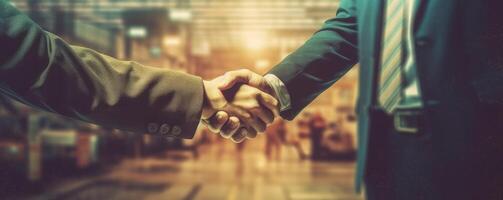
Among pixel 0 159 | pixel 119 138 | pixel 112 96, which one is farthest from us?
pixel 119 138

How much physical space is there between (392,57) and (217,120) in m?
0.78

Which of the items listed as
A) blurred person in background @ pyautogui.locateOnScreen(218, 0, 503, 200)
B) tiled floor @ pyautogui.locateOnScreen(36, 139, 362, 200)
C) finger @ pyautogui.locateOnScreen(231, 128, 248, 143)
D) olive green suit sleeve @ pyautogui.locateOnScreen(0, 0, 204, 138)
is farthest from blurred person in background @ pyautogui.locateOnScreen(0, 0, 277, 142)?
tiled floor @ pyautogui.locateOnScreen(36, 139, 362, 200)

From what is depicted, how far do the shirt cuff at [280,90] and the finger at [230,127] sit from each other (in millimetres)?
210

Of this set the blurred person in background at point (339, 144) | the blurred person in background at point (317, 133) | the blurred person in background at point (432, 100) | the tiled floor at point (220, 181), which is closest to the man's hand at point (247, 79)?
the blurred person in background at point (432, 100)

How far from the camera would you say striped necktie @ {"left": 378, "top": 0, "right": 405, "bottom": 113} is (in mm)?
1339

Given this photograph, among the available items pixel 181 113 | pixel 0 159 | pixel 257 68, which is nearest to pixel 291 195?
pixel 0 159

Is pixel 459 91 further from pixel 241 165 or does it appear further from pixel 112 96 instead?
pixel 241 165

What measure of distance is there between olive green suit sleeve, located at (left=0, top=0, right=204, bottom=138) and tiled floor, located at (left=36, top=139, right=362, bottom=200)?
5016mm

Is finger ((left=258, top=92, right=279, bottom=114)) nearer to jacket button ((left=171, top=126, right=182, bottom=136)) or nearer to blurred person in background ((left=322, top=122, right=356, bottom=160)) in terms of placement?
jacket button ((left=171, top=126, right=182, bottom=136))

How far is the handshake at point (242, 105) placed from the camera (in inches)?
72.4

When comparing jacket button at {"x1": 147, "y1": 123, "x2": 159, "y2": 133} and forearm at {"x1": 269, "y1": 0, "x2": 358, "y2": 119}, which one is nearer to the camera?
jacket button at {"x1": 147, "y1": 123, "x2": 159, "y2": 133}

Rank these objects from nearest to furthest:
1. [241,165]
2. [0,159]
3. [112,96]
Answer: [112,96] < [0,159] < [241,165]

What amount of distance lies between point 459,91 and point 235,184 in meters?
6.68

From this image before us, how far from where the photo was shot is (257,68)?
23156mm
